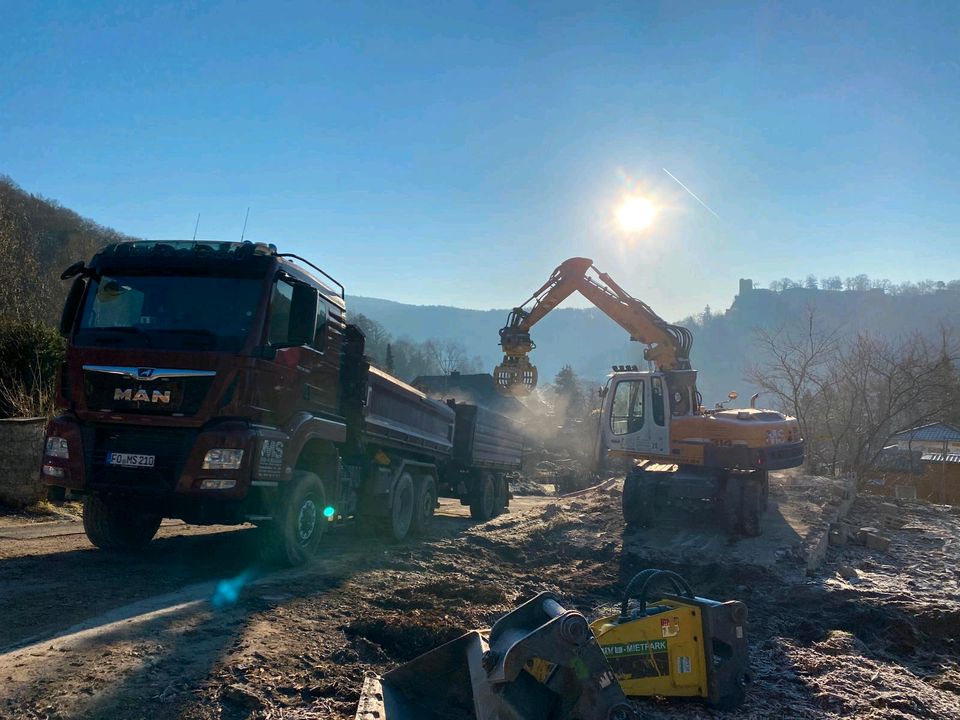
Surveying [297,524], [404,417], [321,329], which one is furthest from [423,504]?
[321,329]

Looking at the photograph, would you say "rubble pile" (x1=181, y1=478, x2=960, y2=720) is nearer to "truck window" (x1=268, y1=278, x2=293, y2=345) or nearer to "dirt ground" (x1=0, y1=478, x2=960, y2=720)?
"dirt ground" (x1=0, y1=478, x2=960, y2=720)

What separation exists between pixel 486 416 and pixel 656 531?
435 centimetres

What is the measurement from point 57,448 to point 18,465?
514 cm

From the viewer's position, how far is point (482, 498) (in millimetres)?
14367

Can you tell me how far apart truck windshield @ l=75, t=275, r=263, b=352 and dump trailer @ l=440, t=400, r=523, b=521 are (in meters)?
7.24

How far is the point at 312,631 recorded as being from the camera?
4.84 m

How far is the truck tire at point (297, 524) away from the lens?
260 inches

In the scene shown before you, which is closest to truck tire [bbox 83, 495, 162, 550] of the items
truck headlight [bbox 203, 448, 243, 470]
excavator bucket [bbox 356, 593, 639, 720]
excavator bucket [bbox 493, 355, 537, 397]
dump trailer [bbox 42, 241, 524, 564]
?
dump trailer [bbox 42, 241, 524, 564]

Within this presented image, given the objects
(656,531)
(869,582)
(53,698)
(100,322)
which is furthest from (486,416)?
(53,698)

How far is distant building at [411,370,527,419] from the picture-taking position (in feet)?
82.8

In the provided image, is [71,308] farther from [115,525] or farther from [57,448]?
[115,525]

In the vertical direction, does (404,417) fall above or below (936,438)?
below

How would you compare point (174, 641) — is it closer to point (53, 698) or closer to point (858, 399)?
point (53, 698)

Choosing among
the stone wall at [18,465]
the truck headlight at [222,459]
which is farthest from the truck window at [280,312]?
the stone wall at [18,465]
